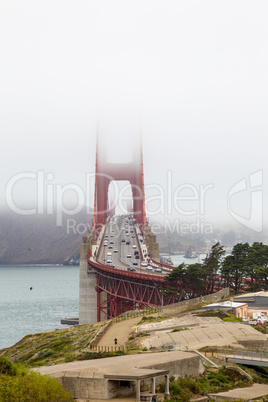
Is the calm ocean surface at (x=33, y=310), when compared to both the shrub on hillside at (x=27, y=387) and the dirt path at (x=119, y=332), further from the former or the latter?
the shrub on hillside at (x=27, y=387)

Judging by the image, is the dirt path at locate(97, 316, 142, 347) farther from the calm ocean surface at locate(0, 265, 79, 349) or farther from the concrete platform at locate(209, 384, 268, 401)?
the calm ocean surface at locate(0, 265, 79, 349)

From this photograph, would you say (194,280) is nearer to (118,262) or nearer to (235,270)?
(235,270)

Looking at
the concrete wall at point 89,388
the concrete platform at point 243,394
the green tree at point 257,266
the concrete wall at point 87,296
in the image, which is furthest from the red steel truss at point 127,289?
the concrete wall at point 89,388

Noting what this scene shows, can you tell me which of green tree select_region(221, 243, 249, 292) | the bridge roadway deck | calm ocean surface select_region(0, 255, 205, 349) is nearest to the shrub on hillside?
the bridge roadway deck

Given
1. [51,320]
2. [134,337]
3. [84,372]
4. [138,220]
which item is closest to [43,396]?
[84,372]

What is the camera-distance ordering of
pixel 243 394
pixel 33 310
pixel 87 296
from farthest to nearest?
pixel 33 310
pixel 87 296
pixel 243 394

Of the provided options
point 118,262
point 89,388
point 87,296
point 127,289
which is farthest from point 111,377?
point 118,262
